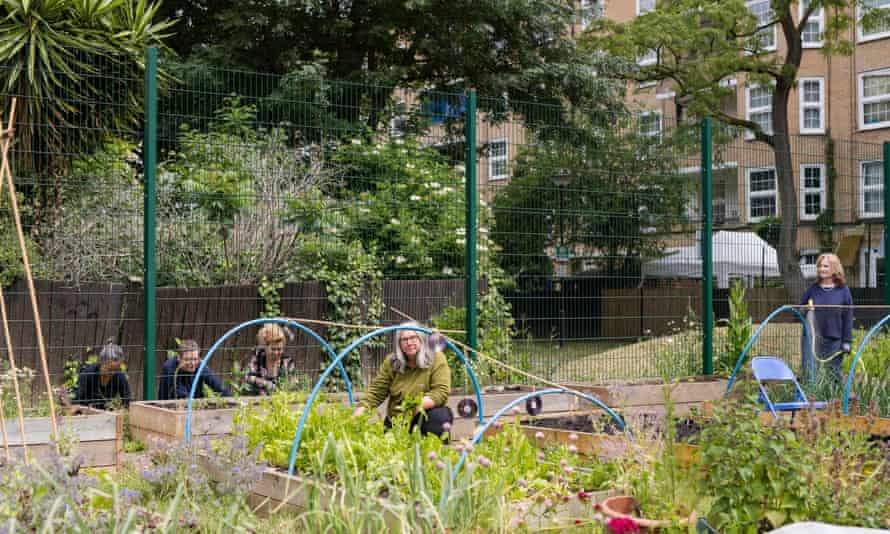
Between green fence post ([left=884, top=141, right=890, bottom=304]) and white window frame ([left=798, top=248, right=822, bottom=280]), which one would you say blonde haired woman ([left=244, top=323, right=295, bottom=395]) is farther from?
green fence post ([left=884, top=141, right=890, bottom=304])

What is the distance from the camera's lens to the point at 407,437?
4922 millimetres

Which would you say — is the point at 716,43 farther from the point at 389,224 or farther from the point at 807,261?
the point at 389,224

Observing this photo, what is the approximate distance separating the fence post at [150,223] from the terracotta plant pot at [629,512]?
409 cm

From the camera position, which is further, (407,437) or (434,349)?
(434,349)

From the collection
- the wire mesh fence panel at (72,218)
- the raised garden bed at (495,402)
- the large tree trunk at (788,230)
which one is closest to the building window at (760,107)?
the large tree trunk at (788,230)

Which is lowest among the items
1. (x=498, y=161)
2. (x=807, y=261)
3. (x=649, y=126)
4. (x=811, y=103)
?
(x=807, y=261)

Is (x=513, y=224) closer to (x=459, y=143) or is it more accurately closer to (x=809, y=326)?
(x=459, y=143)

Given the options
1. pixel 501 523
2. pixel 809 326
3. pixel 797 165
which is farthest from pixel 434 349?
pixel 797 165

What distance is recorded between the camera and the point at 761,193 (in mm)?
9719

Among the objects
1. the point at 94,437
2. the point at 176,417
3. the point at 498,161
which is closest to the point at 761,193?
the point at 498,161

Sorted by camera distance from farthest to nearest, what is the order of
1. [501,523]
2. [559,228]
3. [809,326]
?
[559,228] < [809,326] < [501,523]

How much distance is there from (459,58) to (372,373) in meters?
8.33

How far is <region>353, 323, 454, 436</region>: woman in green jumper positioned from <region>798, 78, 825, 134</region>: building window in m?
23.1

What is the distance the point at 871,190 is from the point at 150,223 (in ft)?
28.0
